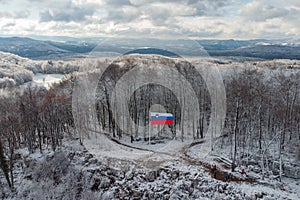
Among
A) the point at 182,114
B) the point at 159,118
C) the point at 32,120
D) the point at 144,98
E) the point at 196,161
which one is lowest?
the point at 196,161

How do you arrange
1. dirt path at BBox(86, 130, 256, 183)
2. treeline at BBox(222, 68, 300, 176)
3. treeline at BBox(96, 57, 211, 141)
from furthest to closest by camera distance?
1. treeline at BBox(96, 57, 211, 141)
2. treeline at BBox(222, 68, 300, 176)
3. dirt path at BBox(86, 130, 256, 183)

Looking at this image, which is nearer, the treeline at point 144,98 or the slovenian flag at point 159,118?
the slovenian flag at point 159,118

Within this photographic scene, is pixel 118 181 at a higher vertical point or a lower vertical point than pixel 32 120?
lower

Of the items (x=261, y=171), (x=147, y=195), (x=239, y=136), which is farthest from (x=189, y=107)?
(x=147, y=195)

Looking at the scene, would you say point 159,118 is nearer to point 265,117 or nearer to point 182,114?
point 182,114

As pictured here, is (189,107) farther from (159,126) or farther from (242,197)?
(242,197)

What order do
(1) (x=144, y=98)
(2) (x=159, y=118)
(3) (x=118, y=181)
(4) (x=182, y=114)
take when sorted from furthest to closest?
(1) (x=144, y=98)
(4) (x=182, y=114)
(2) (x=159, y=118)
(3) (x=118, y=181)

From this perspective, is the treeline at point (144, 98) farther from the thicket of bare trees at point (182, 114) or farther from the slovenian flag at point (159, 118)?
the slovenian flag at point (159, 118)

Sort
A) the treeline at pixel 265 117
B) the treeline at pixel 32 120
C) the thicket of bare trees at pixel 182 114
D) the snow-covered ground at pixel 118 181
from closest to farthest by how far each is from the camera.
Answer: the snow-covered ground at pixel 118 181 < the treeline at pixel 265 117 < the thicket of bare trees at pixel 182 114 < the treeline at pixel 32 120

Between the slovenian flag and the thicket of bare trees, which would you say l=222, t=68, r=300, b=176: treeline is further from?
the slovenian flag

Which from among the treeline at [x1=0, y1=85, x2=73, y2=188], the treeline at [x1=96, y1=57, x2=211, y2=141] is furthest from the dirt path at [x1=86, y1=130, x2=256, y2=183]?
the treeline at [x1=0, y1=85, x2=73, y2=188]

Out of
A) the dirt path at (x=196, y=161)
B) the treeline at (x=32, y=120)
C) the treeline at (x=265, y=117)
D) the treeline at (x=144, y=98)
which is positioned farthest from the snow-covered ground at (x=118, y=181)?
the treeline at (x=144, y=98)

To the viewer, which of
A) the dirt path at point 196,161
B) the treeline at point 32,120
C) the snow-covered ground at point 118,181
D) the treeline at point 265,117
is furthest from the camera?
the treeline at point 32,120

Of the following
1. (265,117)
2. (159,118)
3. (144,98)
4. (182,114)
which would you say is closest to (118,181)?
(159,118)
